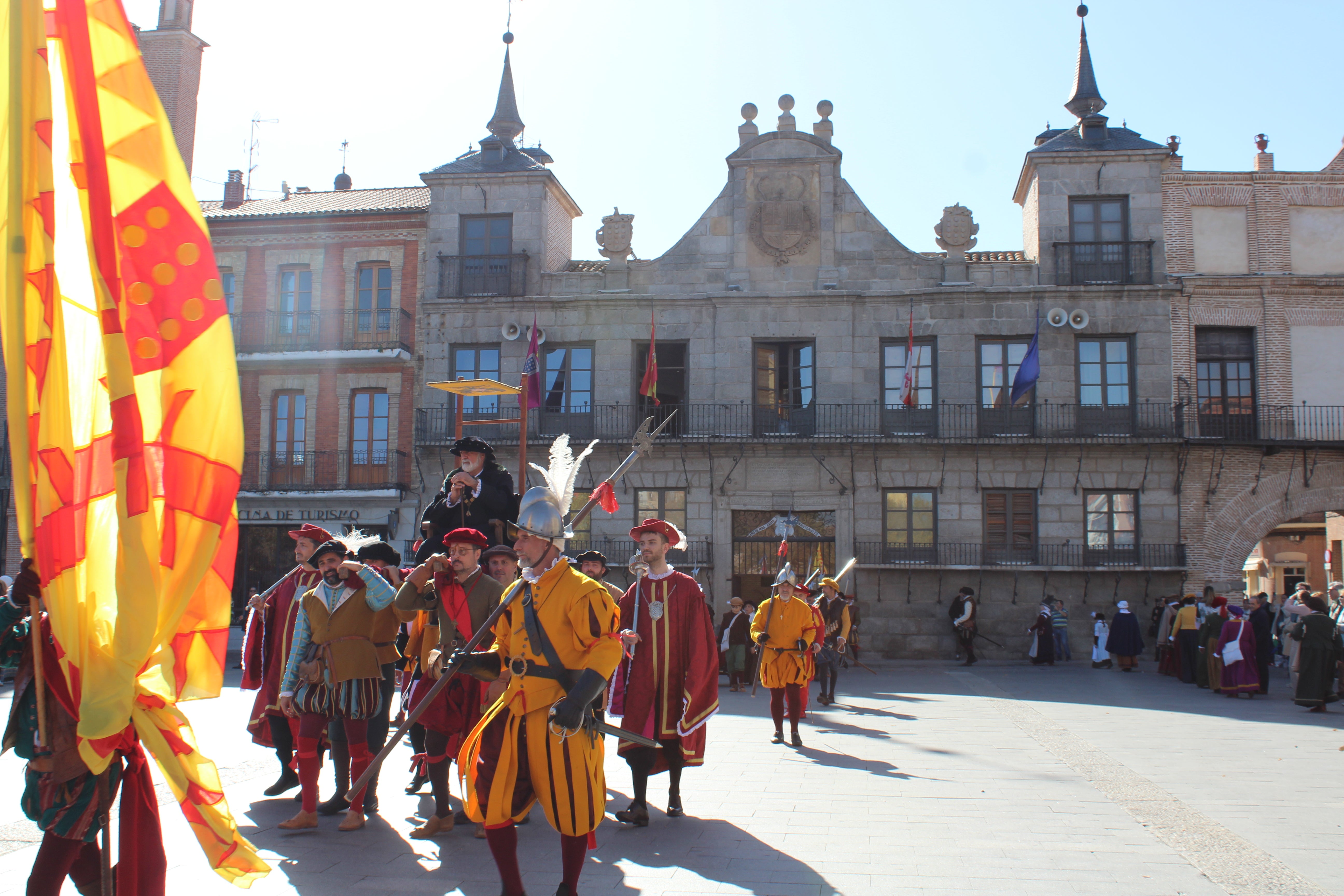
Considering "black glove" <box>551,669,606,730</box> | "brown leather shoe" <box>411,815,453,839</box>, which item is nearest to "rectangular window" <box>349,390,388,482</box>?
"brown leather shoe" <box>411,815,453,839</box>

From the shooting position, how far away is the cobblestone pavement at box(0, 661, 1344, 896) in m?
5.24

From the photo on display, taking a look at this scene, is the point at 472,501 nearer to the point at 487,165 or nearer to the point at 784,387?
the point at 784,387

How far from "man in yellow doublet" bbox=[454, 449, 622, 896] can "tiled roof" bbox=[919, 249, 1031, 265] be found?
789 inches

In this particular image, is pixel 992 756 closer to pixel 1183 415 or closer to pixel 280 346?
pixel 1183 415

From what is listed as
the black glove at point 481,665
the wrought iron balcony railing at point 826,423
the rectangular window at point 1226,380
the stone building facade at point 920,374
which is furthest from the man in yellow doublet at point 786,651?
the rectangular window at point 1226,380

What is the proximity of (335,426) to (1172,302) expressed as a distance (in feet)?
65.1

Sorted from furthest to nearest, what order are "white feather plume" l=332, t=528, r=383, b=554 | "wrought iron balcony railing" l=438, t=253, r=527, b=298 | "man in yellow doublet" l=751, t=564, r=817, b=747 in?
"wrought iron balcony railing" l=438, t=253, r=527, b=298 → "man in yellow doublet" l=751, t=564, r=817, b=747 → "white feather plume" l=332, t=528, r=383, b=554

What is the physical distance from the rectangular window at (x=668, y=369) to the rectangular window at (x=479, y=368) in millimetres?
3339

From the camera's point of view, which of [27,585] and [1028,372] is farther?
[1028,372]

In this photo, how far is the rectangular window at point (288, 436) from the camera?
24812mm

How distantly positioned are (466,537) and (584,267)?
19.6 metres

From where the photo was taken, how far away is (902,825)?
654 cm

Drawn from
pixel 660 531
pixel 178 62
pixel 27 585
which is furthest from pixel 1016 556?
pixel 178 62

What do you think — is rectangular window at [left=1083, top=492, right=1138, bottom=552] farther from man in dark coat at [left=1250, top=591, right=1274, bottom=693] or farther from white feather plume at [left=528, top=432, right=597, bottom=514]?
white feather plume at [left=528, top=432, right=597, bottom=514]
